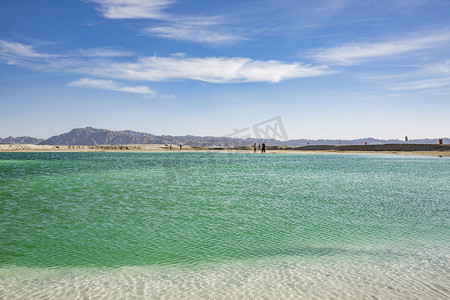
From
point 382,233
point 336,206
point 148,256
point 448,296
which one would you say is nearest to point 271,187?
point 336,206

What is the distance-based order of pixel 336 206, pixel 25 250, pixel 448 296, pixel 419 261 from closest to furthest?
pixel 448 296 → pixel 419 261 → pixel 25 250 → pixel 336 206

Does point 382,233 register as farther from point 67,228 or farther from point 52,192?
point 52,192

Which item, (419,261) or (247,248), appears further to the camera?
(247,248)

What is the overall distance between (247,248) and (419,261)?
3922 mm

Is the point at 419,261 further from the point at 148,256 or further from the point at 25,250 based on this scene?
the point at 25,250

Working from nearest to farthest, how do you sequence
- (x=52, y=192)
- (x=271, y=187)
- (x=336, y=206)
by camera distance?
(x=336, y=206) < (x=52, y=192) < (x=271, y=187)

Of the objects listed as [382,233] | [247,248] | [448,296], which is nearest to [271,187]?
[382,233]

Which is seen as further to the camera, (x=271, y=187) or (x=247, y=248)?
(x=271, y=187)

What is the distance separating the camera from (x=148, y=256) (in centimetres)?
786

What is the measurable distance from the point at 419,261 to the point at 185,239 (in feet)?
18.9

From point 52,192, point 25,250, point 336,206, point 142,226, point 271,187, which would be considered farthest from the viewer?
point 271,187

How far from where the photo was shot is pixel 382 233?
995 centimetres

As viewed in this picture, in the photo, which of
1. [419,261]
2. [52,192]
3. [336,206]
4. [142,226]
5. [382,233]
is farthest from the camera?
[52,192]

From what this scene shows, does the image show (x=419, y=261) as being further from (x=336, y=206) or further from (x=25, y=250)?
(x=25, y=250)
